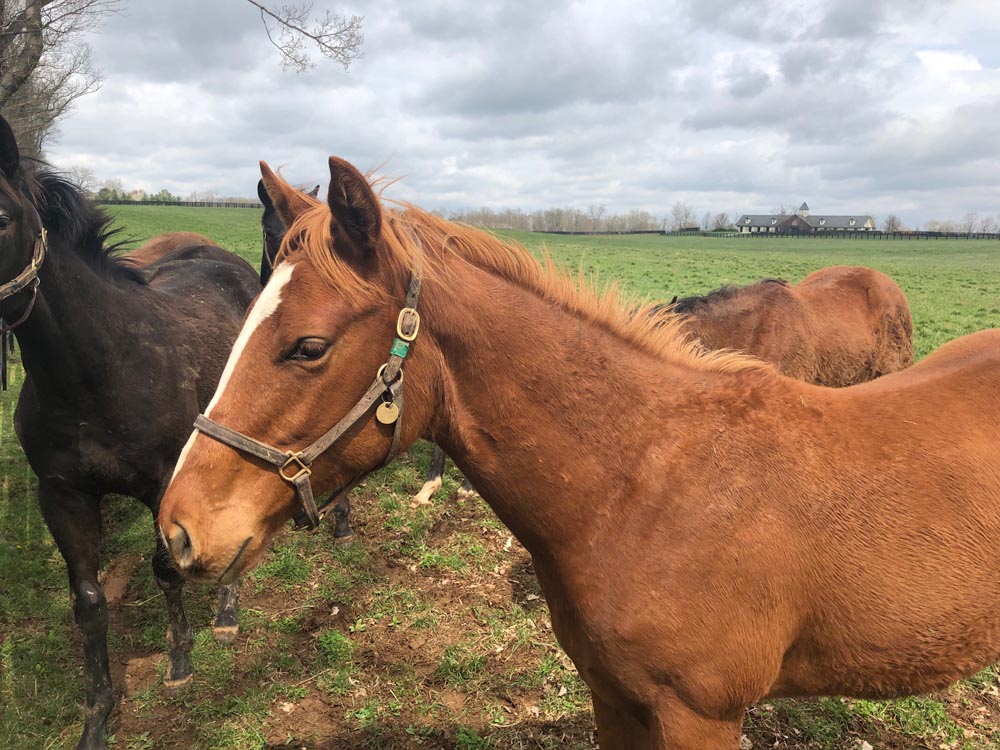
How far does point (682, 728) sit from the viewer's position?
→ 1967 millimetres

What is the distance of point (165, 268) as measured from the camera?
5762 mm

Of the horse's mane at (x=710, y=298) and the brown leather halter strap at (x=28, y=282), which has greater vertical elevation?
the brown leather halter strap at (x=28, y=282)

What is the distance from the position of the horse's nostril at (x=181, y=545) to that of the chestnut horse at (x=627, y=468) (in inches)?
2.8

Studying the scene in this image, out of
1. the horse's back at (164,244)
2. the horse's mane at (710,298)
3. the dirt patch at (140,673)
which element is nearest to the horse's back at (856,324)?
the horse's mane at (710,298)

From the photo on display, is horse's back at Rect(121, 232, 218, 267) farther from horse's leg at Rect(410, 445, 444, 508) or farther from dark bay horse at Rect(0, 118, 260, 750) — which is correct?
dark bay horse at Rect(0, 118, 260, 750)

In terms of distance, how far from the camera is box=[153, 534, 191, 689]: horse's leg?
3795 mm

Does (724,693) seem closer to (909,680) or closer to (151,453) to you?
(909,680)

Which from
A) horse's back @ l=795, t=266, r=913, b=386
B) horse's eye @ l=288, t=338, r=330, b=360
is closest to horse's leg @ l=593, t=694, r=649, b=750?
horse's eye @ l=288, t=338, r=330, b=360

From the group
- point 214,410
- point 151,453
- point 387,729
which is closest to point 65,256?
point 151,453

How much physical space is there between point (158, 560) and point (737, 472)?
3496 millimetres

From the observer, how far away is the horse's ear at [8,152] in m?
2.96

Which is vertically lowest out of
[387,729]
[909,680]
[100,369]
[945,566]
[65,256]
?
[387,729]

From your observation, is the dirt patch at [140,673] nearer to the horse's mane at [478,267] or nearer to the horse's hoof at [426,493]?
the horse's hoof at [426,493]

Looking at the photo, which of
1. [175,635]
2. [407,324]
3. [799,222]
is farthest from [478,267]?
[799,222]
